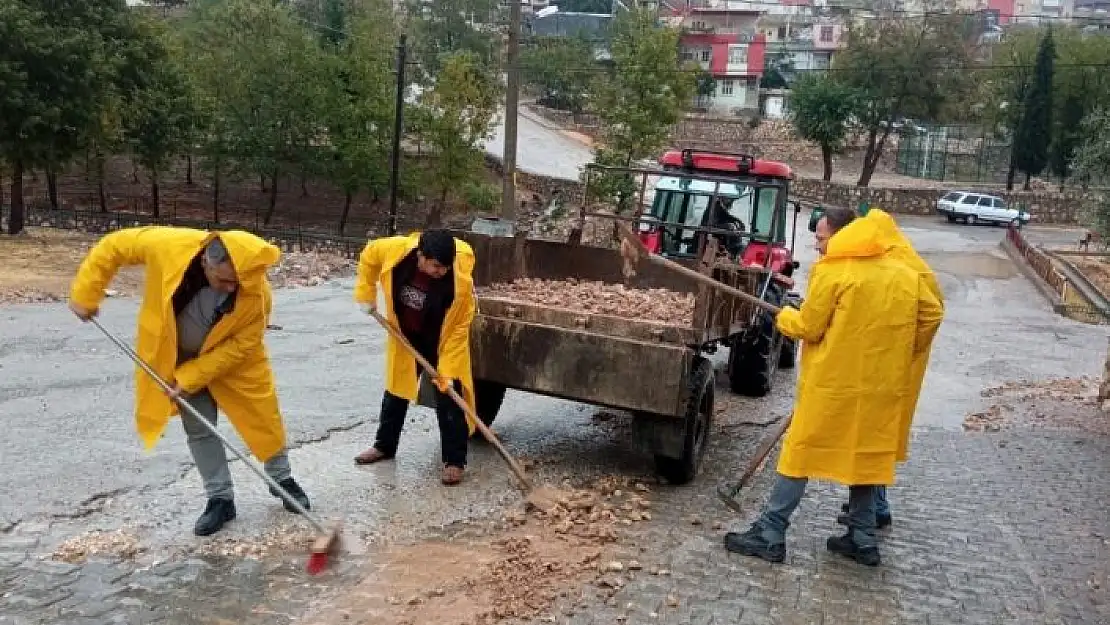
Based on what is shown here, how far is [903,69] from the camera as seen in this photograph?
43.7m

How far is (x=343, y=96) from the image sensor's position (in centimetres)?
3158

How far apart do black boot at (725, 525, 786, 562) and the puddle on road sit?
23315mm

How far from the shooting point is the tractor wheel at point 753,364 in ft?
30.9

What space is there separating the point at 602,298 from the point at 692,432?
1.18m

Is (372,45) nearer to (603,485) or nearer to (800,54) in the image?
(603,485)

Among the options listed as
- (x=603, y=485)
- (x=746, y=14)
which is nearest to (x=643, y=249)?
(x=603, y=485)

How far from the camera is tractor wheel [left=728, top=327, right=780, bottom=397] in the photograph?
371 inches

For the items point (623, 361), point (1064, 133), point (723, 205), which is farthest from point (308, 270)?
point (1064, 133)

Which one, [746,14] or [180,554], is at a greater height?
[746,14]

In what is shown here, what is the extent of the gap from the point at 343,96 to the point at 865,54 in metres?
25.0

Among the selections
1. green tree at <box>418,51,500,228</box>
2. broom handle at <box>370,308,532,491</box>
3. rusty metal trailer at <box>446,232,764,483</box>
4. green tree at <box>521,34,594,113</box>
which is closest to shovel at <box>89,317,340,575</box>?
broom handle at <box>370,308,532,491</box>

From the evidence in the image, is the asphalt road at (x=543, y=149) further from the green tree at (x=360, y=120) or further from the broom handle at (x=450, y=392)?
the broom handle at (x=450, y=392)

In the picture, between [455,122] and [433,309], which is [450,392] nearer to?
[433,309]

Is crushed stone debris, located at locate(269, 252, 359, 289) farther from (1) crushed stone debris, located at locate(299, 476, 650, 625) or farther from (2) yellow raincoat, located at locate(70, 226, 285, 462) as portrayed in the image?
(1) crushed stone debris, located at locate(299, 476, 650, 625)
